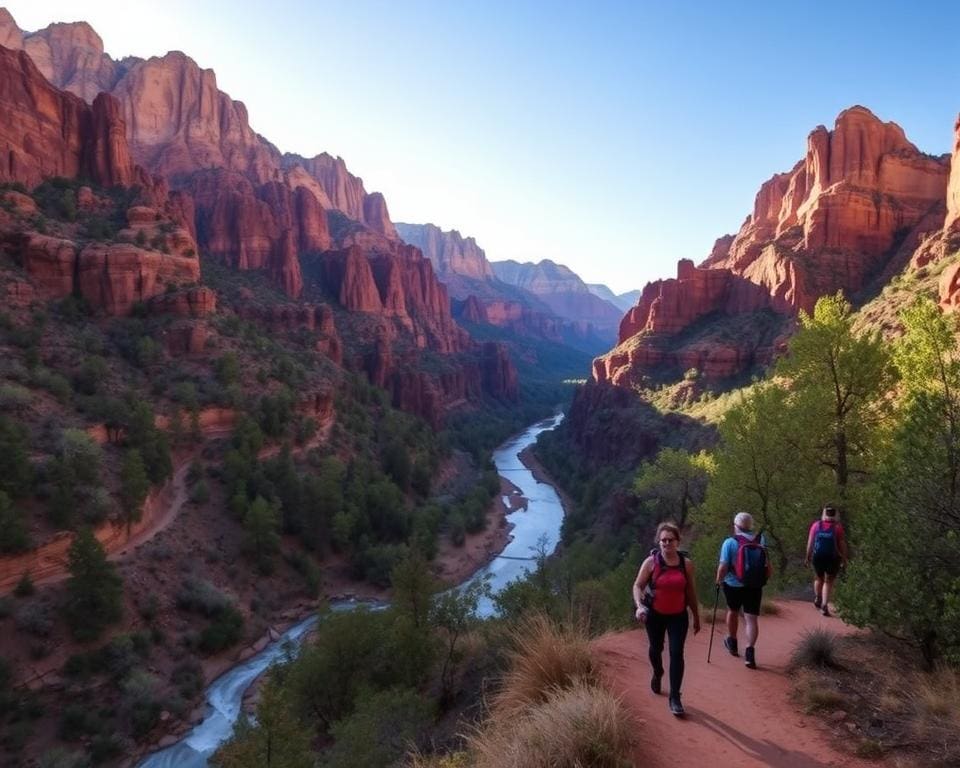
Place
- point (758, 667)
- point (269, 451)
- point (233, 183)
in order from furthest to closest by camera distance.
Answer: point (233, 183)
point (269, 451)
point (758, 667)

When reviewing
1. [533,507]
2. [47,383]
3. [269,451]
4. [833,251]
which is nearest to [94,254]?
[47,383]

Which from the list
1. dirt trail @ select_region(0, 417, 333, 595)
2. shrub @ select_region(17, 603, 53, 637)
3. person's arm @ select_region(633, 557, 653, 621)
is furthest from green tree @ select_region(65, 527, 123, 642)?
person's arm @ select_region(633, 557, 653, 621)

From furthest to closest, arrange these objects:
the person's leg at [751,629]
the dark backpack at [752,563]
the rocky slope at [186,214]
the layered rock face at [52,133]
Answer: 1. the layered rock face at [52,133]
2. the rocky slope at [186,214]
3. the person's leg at [751,629]
4. the dark backpack at [752,563]

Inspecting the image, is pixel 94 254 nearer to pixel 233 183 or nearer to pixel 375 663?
pixel 375 663

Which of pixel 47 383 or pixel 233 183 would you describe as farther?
pixel 233 183

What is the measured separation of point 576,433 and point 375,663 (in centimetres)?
6426

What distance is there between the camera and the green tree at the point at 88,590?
75.1 ft

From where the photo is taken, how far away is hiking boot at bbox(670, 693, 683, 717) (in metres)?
5.93

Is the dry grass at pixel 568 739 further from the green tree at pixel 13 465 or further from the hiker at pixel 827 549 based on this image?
the green tree at pixel 13 465

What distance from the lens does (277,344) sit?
180 ft

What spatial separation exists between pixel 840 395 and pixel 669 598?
1205 centimetres

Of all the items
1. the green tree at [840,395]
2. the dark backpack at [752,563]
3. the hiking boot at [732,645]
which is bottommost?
the hiking boot at [732,645]

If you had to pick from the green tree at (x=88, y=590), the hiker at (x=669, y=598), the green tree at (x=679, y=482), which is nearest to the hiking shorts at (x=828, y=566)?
the hiker at (x=669, y=598)

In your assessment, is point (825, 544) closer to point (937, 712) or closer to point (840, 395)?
point (937, 712)
